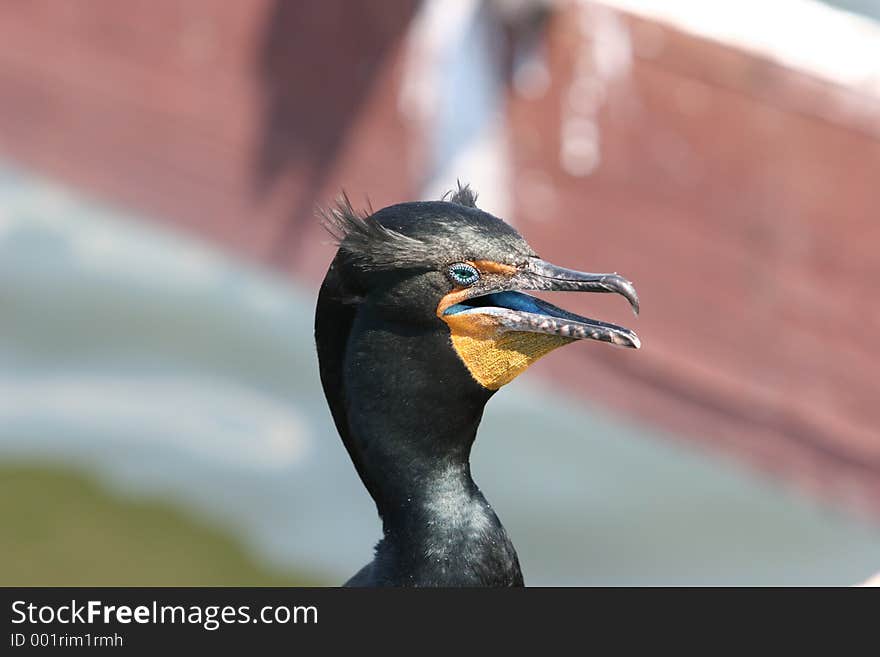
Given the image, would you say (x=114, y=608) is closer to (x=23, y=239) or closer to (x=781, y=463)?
(x=781, y=463)

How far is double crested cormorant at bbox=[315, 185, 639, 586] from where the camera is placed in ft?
9.55

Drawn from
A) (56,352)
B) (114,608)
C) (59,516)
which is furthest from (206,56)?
(114,608)

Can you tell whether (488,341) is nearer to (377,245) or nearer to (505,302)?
(505,302)

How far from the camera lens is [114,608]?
11.0 ft

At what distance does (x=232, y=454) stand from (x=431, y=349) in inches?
143

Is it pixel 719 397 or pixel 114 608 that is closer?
pixel 114 608

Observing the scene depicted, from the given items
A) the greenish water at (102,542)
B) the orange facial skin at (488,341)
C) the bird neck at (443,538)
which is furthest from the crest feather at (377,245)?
the greenish water at (102,542)

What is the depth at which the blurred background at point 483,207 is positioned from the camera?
5016mm

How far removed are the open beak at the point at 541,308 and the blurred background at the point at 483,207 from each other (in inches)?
85.1

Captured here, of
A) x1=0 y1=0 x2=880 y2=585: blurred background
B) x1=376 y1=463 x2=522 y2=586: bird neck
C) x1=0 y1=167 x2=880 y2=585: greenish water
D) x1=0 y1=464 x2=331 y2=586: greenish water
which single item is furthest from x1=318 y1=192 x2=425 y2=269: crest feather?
x1=0 y1=464 x2=331 y2=586: greenish water

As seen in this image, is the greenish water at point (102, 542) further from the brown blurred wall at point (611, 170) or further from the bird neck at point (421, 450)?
the bird neck at point (421, 450)

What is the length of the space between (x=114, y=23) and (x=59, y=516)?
2.09m

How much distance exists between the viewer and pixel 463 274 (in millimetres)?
2920

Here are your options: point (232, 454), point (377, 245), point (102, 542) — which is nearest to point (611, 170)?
point (232, 454)
